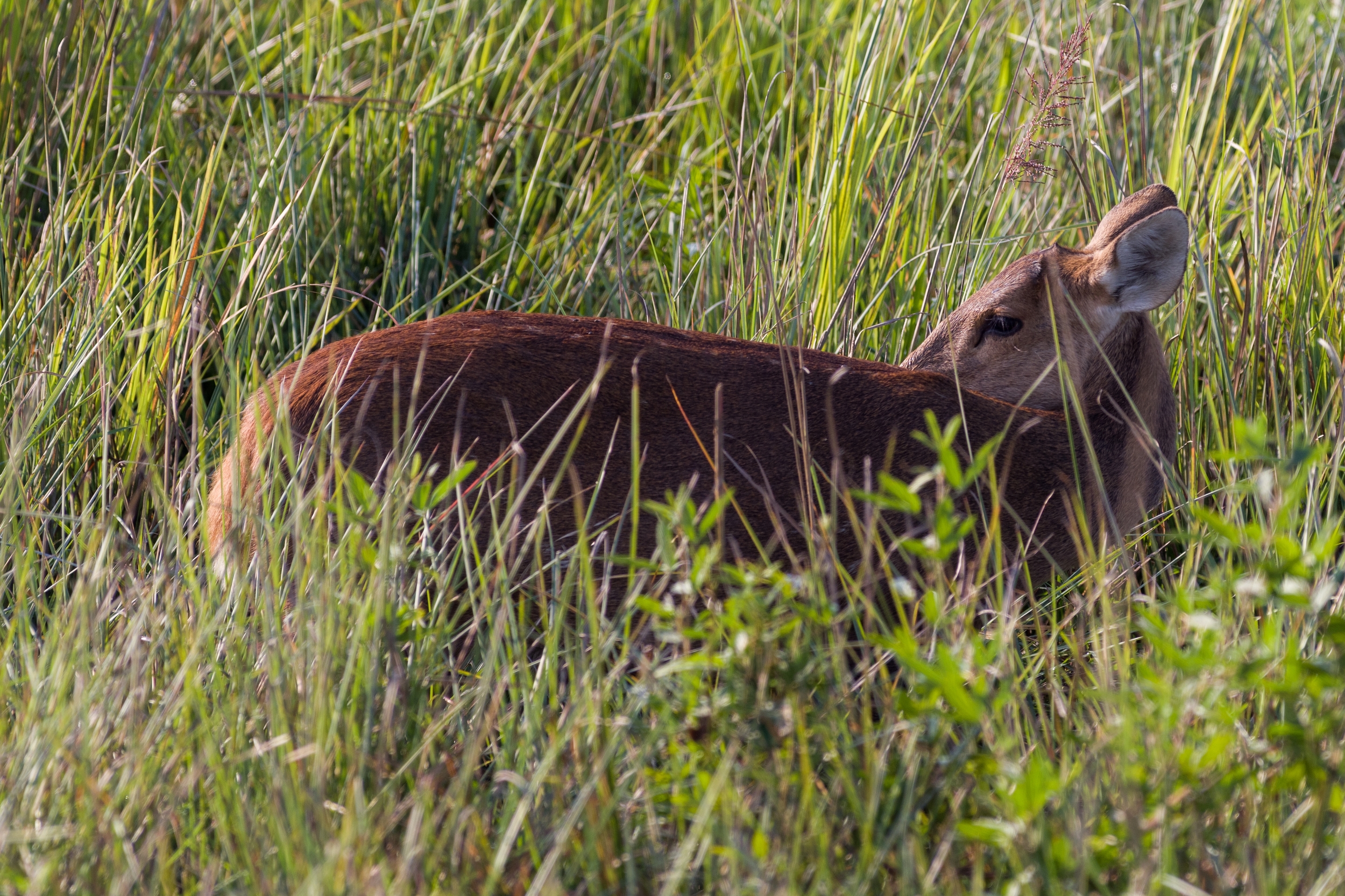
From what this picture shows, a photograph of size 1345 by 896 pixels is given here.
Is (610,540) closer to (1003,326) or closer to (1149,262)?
(1003,326)

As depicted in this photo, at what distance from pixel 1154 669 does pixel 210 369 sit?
8.49 ft

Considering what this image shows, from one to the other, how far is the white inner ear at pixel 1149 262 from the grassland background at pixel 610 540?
19 centimetres

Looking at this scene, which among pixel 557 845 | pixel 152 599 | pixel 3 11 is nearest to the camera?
pixel 557 845

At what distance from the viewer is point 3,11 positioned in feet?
13.7

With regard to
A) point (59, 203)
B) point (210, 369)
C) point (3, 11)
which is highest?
point (3, 11)

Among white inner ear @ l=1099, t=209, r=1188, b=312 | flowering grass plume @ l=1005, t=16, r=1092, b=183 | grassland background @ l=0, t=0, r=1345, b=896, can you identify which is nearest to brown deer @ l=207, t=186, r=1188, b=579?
white inner ear @ l=1099, t=209, r=1188, b=312

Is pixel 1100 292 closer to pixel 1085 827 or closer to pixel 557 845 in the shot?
pixel 1085 827

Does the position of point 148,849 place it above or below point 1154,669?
below

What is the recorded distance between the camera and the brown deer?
8.25 ft

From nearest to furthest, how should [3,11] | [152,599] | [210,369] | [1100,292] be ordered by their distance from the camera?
[152,599]
[1100,292]
[210,369]
[3,11]

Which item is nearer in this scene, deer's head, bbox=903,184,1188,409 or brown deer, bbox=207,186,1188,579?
brown deer, bbox=207,186,1188,579

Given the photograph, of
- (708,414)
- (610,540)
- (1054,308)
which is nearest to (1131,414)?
(1054,308)

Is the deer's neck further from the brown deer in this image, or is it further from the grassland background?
the grassland background

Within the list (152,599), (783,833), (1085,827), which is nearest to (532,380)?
(152,599)
